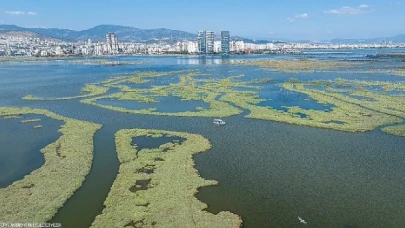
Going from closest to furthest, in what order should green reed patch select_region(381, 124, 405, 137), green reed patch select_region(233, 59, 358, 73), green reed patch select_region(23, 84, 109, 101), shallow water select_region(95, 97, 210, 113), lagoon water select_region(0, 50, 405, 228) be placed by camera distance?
lagoon water select_region(0, 50, 405, 228), green reed patch select_region(381, 124, 405, 137), shallow water select_region(95, 97, 210, 113), green reed patch select_region(23, 84, 109, 101), green reed patch select_region(233, 59, 358, 73)

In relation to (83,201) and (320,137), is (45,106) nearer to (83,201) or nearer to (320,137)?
(83,201)

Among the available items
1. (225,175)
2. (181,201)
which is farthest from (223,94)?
(181,201)

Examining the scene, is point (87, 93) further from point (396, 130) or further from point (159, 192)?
point (396, 130)

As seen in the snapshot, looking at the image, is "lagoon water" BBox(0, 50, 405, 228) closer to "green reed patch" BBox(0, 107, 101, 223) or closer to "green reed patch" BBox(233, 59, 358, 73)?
"green reed patch" BBox(0, 107, 101, 223)

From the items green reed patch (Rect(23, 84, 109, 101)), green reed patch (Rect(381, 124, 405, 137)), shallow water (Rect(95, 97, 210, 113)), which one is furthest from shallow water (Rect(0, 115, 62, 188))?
green reed patch (Rect(381, 124, 405, 137))

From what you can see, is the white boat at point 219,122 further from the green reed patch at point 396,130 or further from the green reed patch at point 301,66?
the green reed patch at point 301,66

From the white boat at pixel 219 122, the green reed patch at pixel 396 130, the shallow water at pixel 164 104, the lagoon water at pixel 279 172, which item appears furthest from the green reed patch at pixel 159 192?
the green reed patch at pixel 396 130

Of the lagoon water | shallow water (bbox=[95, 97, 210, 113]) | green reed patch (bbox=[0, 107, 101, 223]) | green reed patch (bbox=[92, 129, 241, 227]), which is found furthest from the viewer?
shallow water (bbox=[95, 97, 210, 113])
